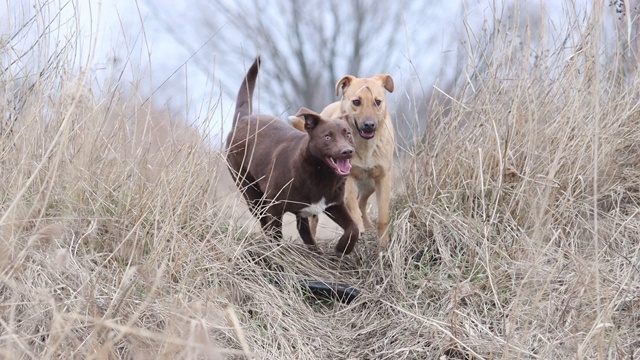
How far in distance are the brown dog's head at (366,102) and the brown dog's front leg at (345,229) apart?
0.73 meters

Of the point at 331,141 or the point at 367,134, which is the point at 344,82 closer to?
the point at 367,134

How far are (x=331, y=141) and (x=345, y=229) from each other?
545mm

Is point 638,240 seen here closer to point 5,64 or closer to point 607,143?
point 607,143

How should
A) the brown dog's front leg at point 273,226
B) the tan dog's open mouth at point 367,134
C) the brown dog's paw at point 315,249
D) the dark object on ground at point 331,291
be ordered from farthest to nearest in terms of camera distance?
the tan dog's open mouth at point 367,134 → the brown dog's paw at point 315,249 → the brown dog's front leg at point 273,226 → the dark object on ground at point 331,291

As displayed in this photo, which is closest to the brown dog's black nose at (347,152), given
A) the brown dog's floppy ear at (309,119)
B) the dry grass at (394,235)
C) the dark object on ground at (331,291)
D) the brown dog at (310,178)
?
the brown dog at (310,178)

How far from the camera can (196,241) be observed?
378 cm

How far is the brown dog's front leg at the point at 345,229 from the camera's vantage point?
448 centimetres

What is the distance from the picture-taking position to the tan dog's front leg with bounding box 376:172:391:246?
4.82 metres

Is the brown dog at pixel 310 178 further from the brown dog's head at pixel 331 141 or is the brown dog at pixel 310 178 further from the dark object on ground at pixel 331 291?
the dark object on ground at pixel 331 291

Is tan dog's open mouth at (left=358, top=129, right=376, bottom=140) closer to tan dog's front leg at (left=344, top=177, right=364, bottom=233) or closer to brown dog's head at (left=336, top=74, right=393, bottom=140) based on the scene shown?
brown dog's head at (left=336, top=74, right=393, bottom=140)

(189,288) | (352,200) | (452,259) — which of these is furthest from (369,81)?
(189,288)

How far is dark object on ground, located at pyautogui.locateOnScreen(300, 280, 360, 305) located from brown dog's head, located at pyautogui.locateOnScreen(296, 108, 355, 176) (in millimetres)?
669

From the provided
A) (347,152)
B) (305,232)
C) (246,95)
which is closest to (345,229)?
(305,232)

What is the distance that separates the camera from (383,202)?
505 centimetres
